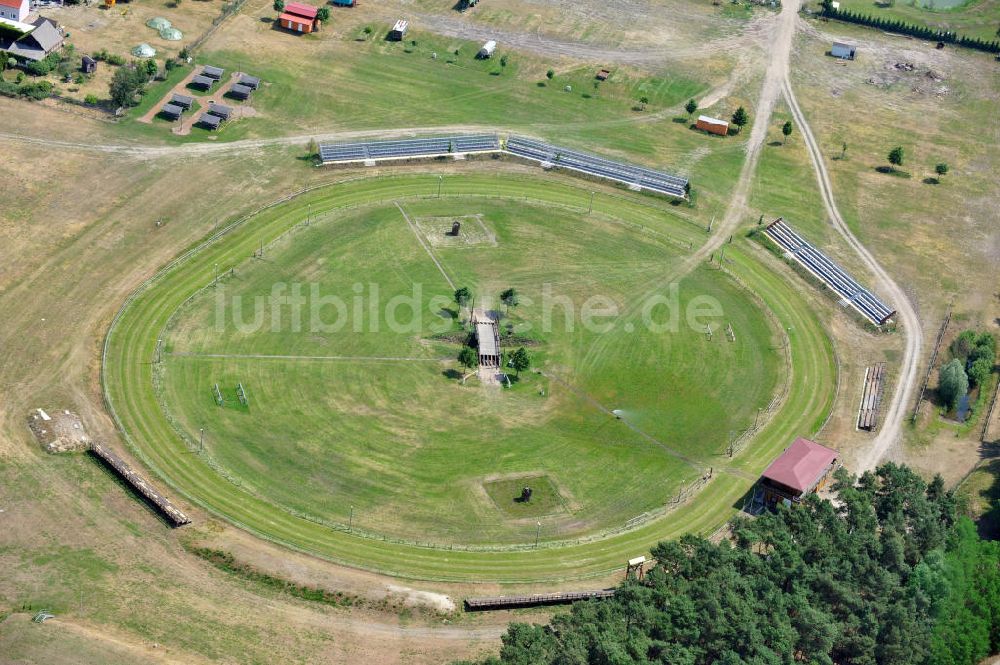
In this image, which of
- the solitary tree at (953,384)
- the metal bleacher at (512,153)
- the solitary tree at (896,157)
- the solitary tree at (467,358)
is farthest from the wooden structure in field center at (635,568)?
the solitary tree at (896,157)

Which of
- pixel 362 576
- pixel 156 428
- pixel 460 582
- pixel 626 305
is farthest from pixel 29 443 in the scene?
pixel 626 305

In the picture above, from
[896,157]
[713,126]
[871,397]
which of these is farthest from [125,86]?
[896,157]

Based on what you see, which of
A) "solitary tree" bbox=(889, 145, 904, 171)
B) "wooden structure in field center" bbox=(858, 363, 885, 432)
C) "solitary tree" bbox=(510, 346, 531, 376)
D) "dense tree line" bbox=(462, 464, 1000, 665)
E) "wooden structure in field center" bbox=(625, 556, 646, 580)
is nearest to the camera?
"dense tree line" bbox=(462, 464, 1000, 665)

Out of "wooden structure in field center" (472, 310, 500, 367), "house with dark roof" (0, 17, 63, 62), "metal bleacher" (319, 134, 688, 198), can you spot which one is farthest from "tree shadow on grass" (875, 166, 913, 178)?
"house with dark roof" (0, 17, 63, 62)

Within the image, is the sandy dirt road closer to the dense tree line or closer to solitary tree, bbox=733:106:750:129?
solitary tree, bbox=733:106:750:129

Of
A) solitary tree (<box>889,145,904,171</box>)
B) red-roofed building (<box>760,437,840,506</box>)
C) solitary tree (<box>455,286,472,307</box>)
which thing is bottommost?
red-roofed building (<box>760,437,840,506</box>)

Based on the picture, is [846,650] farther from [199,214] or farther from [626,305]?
[199,214]

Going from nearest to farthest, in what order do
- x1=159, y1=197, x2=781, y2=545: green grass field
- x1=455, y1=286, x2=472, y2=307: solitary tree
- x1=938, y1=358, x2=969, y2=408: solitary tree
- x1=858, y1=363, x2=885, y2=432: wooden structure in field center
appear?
x1=159, y1=197, x2=781, y2=545: green grass field → x1=858, y1=363, x2=885, y2=432: wooden structure in field center → x1=938, y1=358, x2=969, y2=408: solitary tree → x1=455, y1=286, x2=472, y2=307: solitary tree
